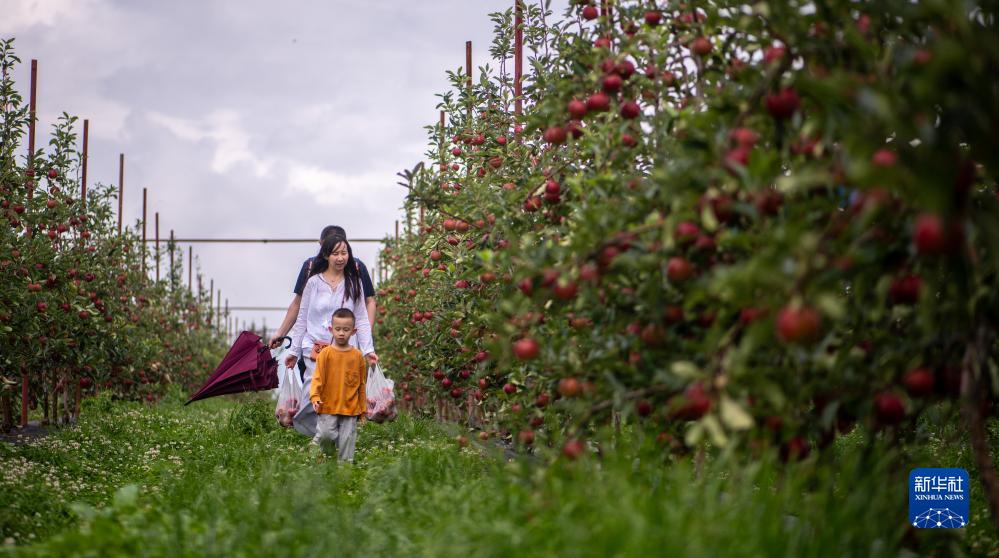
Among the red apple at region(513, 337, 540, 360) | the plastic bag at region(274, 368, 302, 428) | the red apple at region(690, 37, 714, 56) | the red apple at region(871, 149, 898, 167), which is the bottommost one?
the plastic bag at region(274, 368, 302, 428)

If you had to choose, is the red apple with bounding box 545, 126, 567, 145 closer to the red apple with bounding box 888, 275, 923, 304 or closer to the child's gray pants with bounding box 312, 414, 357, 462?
the red apple with bounding box 888, 275, 923, 304

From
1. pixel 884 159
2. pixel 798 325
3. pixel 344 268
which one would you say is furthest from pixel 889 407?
pixel 344 268

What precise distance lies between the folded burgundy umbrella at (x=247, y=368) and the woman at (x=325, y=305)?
86 cm

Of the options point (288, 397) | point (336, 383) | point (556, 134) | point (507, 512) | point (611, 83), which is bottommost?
point (507, 512)

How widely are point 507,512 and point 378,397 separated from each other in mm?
3262

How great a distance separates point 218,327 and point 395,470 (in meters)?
20.1

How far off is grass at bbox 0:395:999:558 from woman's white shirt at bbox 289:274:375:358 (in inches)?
50.3

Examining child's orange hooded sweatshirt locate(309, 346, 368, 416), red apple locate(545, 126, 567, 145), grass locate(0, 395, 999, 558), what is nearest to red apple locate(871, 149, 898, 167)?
grass locate(0, 395, 999, 558)

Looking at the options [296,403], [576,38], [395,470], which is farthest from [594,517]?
[296,403]

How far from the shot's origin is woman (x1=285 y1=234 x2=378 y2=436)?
Answer: 628cm

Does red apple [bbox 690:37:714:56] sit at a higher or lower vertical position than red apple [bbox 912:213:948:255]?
higher

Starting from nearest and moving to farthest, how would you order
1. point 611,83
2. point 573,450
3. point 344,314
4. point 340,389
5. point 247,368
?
point 573,450, point 611,83, point 340,389, point 344,314, point 247,368

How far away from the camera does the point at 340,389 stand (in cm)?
598

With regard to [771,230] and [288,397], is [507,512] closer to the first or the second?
[771,230]
